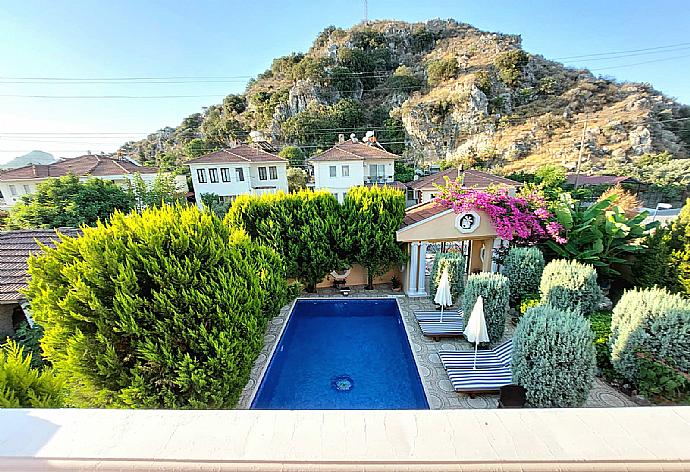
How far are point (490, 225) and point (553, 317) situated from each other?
20.6 feet

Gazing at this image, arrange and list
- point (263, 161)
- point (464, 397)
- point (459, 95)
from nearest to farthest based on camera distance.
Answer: point (464, 397) → point (263, 161) → point (459, 95)

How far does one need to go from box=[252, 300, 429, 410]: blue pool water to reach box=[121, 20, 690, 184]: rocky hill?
1357 inches

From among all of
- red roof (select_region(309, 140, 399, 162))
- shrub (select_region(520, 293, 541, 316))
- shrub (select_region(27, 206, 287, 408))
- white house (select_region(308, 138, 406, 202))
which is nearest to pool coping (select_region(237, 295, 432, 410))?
shrub (select_region(27, 206, 287, 408))

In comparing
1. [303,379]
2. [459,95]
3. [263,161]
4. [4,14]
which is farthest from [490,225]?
[459,95]

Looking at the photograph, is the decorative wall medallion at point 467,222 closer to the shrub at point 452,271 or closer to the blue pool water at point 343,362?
the shrub at point 452,271

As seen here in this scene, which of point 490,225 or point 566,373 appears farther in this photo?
point 490,225

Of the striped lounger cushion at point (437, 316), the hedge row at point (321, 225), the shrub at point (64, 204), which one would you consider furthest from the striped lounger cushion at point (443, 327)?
the shrub at point (64, 204)

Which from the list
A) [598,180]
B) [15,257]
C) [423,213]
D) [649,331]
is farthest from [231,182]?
[598,180]

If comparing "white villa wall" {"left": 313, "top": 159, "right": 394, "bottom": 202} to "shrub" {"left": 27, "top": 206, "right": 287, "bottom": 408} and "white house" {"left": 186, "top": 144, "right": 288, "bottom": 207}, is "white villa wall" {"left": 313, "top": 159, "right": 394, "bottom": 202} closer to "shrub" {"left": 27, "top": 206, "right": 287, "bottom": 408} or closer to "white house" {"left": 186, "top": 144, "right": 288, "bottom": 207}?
"white house" {"left": 186, "top": 144, "right": 288, "bottom": 207}

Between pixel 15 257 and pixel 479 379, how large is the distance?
1471 centimetres

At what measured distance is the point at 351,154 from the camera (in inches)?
1095

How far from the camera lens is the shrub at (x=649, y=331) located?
5555mm

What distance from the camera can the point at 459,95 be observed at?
4806 centimetres

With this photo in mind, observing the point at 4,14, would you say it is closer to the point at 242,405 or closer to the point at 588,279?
the point at 242,405
